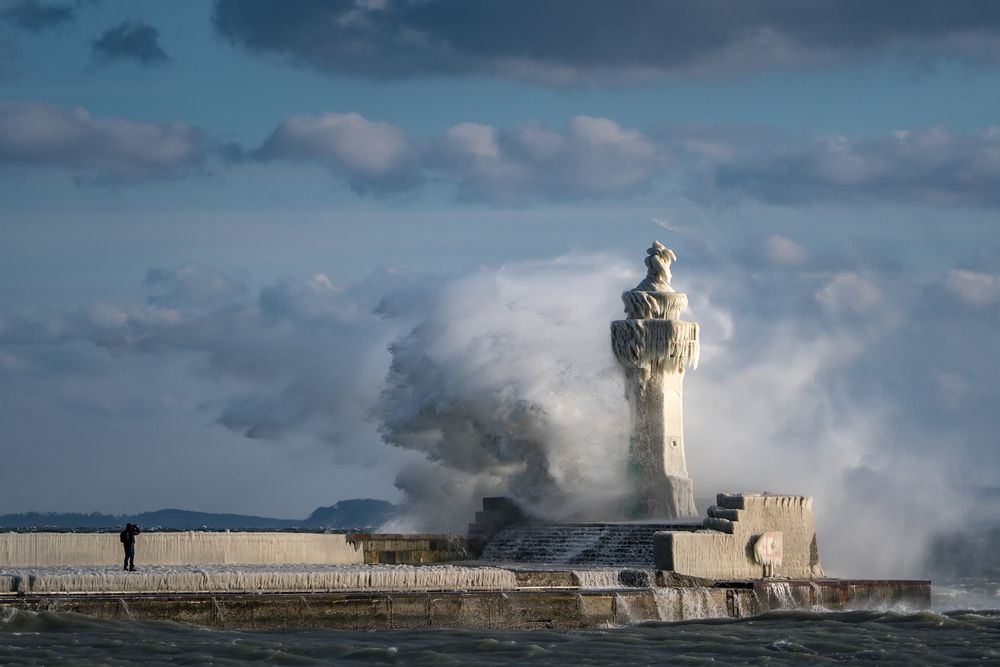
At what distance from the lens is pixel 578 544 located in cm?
3192

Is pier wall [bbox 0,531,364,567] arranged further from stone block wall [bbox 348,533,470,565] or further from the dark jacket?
the dark jacket

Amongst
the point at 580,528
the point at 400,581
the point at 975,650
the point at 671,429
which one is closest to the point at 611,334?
the point at 671,429

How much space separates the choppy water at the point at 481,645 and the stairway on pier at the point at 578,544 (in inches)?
214

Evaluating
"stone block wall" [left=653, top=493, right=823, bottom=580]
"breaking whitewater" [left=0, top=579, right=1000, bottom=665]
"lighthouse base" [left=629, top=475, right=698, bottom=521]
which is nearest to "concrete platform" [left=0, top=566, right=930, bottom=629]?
"breaking whitewater" [left=0, top=579, right=1000, bottom=665]

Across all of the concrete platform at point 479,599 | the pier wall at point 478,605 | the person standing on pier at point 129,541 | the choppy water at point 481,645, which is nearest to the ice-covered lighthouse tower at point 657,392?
the concrete platform at point 479,599

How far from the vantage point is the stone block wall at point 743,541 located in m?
28.6

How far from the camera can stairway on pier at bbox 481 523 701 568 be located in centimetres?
3075

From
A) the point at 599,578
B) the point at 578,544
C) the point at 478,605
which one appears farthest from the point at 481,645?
the point at 578,544

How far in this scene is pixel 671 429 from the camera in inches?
1357

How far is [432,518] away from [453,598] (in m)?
13.9

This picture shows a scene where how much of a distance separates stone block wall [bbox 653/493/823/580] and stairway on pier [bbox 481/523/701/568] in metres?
0.89

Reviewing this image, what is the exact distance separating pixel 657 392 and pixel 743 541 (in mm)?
5170

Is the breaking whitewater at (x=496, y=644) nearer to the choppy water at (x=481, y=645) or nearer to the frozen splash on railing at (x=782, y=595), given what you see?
the choppy water at (x=481, y=645)

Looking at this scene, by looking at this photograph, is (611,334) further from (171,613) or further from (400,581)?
(171,613)
